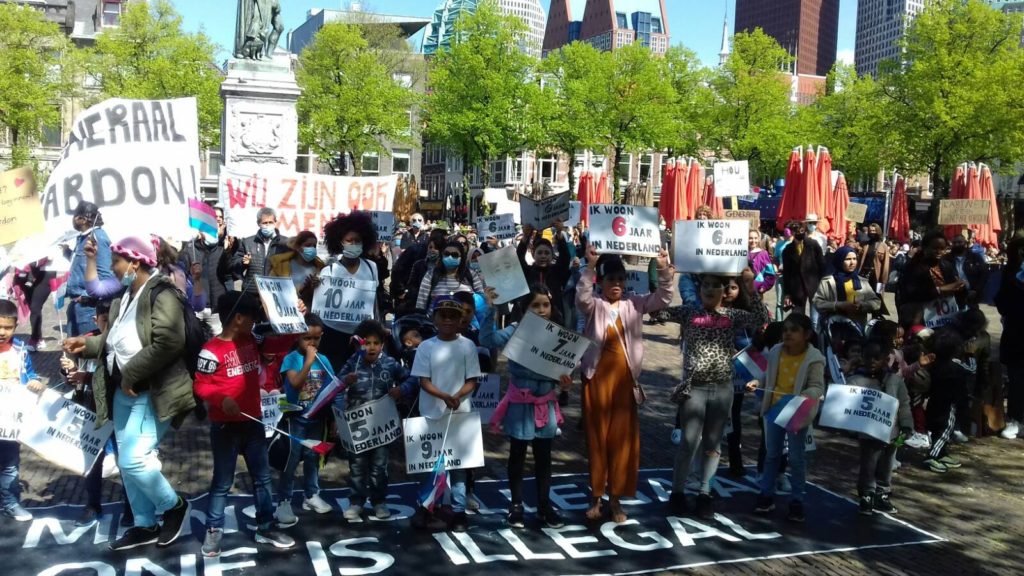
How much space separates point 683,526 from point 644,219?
2600mm

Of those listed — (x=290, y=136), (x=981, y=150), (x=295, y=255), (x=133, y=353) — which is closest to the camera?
(x=133, y=353)

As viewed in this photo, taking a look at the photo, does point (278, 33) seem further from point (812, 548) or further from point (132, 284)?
point (812, 548)

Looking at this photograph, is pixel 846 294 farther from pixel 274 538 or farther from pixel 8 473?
pixel 8 473

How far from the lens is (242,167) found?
11070 millimetres

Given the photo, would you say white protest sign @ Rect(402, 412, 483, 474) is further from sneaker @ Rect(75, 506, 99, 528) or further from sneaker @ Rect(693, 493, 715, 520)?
sneaker @ Rect(75, 506, 99, 528)

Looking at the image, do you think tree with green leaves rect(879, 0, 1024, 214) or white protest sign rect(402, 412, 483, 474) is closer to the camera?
white protest sign rect(402, 412, 483, 474)

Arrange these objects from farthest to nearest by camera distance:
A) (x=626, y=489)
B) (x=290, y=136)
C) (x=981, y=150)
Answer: (x=981, y=150), (x=290, y=136), (x=626, y=489)

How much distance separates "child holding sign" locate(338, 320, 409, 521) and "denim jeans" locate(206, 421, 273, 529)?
0.63 metres

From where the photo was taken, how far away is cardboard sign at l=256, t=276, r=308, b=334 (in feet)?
21.6

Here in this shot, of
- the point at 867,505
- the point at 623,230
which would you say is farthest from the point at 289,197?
the point at 867,505

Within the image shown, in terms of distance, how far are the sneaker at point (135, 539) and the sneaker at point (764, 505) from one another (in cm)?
414

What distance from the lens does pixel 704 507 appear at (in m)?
6.96

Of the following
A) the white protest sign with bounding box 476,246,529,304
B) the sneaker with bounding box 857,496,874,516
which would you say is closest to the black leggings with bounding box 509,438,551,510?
the white protest sign with bounding box 476,246,529,304

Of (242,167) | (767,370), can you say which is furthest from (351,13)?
(767,370)
